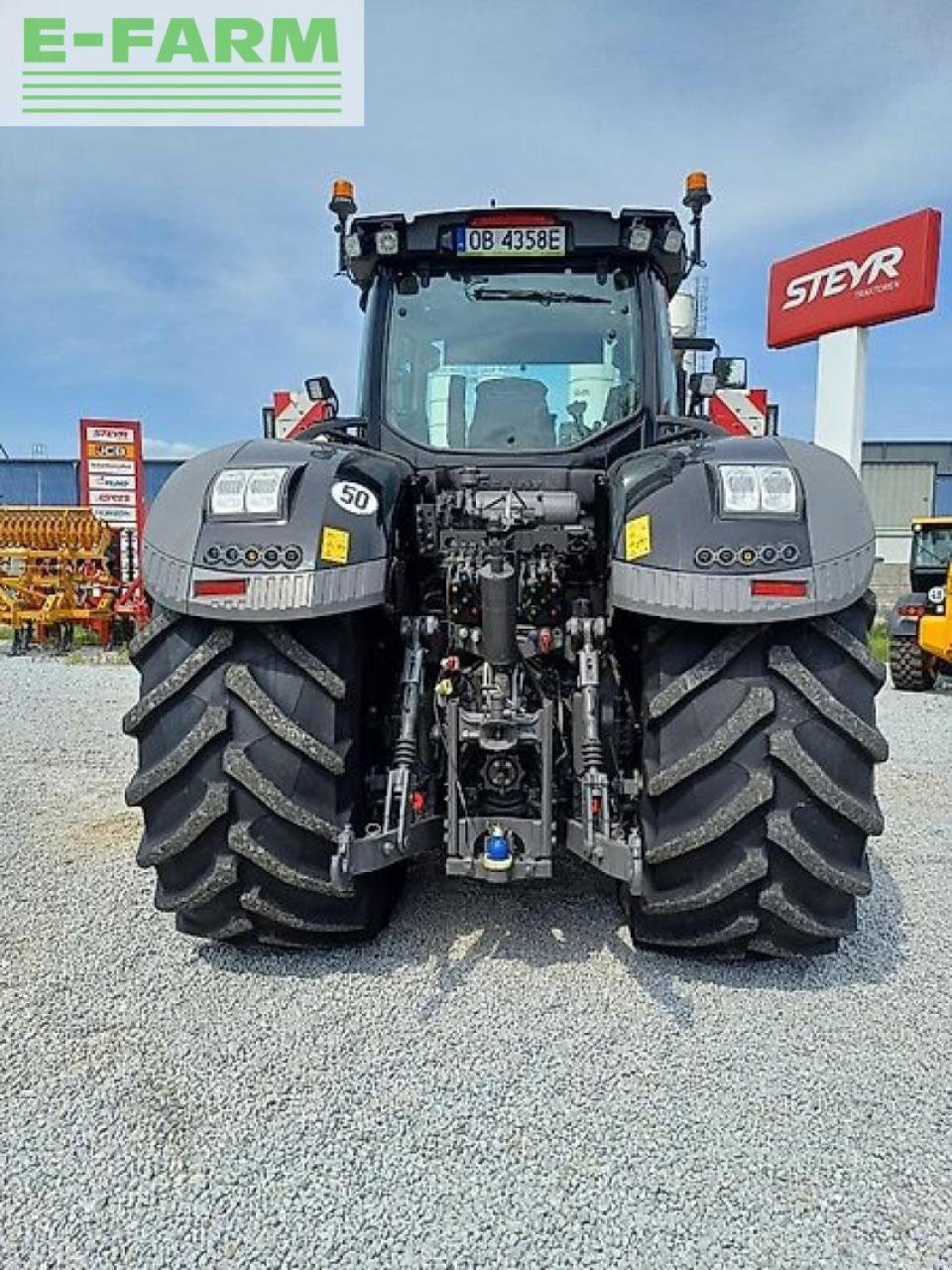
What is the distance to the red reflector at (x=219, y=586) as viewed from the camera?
2.66 m

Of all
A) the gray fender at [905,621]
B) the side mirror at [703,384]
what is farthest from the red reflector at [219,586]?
the gray fender at [905,621]

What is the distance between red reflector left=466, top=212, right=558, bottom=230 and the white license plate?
0.01 metres

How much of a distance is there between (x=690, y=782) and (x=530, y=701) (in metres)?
0.55

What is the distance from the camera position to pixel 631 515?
277cm

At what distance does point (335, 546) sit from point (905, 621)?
8.40 metres

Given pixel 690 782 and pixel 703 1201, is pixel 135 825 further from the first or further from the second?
pixel 703 1201

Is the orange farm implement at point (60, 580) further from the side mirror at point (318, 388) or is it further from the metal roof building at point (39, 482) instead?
the metal roof building at point (39, 482)

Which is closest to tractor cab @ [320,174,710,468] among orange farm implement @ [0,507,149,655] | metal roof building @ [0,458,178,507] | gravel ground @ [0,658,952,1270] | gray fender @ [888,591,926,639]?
gravel ground @ [0,658,952,1270]

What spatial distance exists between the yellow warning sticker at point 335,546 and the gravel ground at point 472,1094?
119 centimetres

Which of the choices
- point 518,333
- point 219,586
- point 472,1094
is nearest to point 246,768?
point 219,586

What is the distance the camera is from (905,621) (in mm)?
9742

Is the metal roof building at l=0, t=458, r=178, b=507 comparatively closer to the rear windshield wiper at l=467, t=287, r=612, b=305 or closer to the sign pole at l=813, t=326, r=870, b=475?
the sign pole at l=813, t=326, r=870, b=475

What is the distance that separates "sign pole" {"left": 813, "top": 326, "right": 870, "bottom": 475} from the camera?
418 inches

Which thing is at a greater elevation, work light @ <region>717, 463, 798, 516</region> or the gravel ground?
work light @ <region>717, 463, 798, 516</region>
